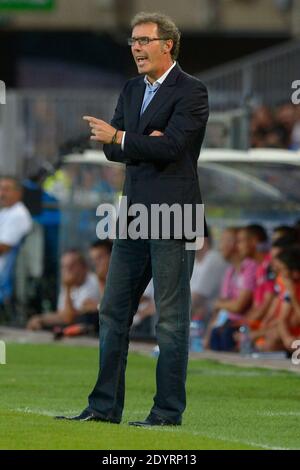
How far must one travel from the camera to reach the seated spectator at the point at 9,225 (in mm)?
20031

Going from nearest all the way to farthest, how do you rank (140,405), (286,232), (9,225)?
(140,405), (286,232), (9,225)

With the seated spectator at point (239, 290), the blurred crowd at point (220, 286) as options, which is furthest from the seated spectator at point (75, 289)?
the seated spectator at point (239, 290)

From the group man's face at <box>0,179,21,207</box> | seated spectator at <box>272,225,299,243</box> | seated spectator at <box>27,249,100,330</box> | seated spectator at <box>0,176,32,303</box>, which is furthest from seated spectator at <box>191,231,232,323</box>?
man's face at <box>0,179,21,207</box>

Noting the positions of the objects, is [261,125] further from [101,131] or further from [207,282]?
[101,131]

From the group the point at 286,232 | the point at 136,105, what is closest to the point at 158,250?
the point at 136,105

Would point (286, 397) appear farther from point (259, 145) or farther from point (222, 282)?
point (259, 145)

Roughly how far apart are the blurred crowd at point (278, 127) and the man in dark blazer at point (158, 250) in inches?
442

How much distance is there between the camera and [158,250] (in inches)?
392

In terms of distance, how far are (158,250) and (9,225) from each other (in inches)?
401

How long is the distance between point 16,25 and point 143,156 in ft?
86.5

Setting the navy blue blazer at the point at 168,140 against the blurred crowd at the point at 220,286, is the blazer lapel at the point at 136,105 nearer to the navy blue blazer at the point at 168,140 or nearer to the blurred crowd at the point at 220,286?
the navy blue blazer at the point at 168,140

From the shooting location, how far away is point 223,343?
1720 centimetres

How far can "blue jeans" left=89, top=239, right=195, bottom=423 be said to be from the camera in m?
9.98

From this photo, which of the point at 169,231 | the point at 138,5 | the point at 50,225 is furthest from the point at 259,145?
the point at 138,5
